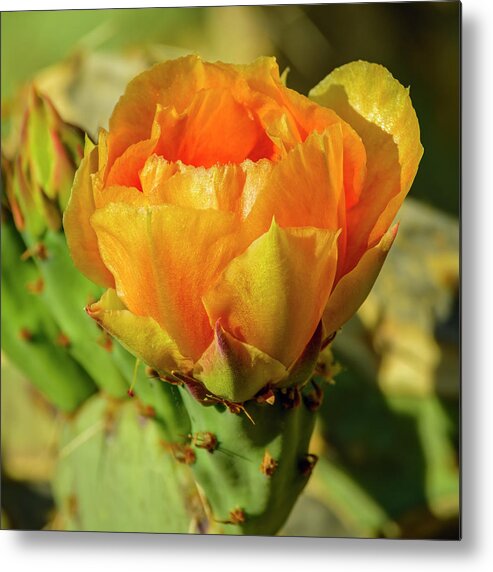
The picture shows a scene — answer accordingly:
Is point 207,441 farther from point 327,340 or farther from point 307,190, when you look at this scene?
point 307,190

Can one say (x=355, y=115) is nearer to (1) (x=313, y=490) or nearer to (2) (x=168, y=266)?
(2) (x=168, y=266)

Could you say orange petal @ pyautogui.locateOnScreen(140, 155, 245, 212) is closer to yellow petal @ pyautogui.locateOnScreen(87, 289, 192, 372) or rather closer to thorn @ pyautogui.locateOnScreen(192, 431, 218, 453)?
yellow petal @ pyautogui.locateOnScreen(87, 289, 192, 372)

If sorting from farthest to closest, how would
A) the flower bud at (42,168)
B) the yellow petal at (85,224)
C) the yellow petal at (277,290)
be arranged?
the flower bud at (42,168) < the yellow petal at (85,224) < the yellow petal at (277,290)

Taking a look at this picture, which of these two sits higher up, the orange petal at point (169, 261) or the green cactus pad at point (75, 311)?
the orange petal at point (169, 261)

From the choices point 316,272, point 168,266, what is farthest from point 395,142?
point 168,266

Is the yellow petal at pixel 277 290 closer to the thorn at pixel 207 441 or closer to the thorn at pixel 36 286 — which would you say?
the thorn at pixel 207 441

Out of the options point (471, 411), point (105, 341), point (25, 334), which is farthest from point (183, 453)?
point (471, 411)

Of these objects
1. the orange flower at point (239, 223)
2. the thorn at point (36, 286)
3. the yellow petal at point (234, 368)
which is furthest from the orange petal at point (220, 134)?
the thorn at point (36, 286)
